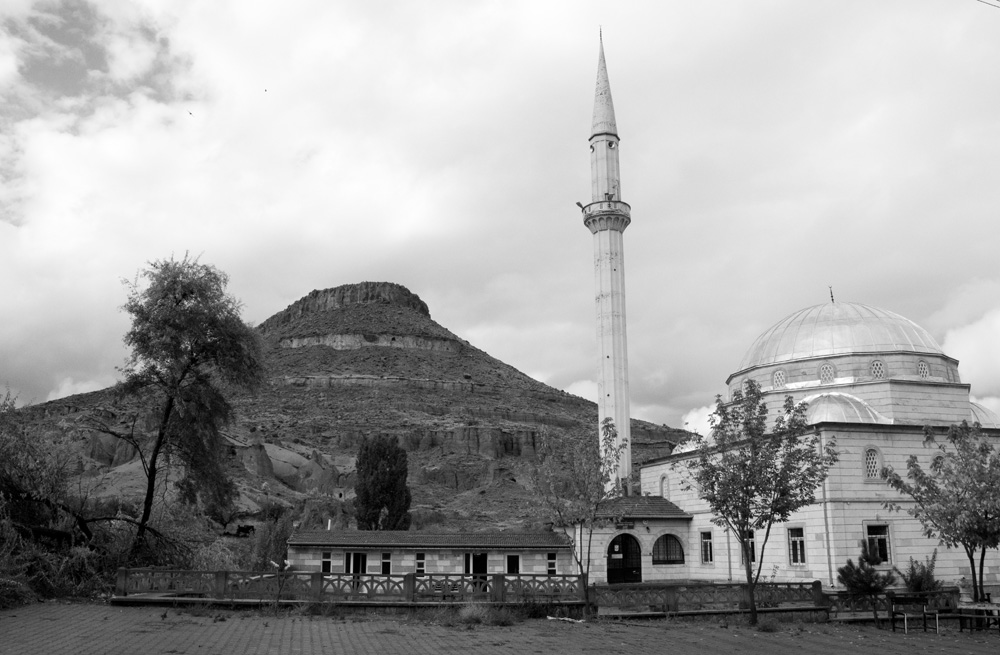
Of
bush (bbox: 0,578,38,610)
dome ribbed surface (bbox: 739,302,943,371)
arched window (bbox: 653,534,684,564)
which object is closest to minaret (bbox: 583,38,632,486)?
arched window (bbox: 653,534,684,564)

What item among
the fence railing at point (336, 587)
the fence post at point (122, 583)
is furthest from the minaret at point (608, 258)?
the fence post at point (122, 583)

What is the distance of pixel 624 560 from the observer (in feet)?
109

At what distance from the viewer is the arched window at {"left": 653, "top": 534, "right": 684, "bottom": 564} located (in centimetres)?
3388

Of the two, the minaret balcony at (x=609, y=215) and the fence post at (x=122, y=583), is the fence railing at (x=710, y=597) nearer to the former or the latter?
the fence post at (x=122, y=583)

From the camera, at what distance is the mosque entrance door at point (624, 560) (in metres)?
33.1

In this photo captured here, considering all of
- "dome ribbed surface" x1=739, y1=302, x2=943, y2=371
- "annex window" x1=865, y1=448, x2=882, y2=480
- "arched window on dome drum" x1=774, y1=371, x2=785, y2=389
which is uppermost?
"dome ribbed surface" x1=739, y1=302, x2=943, y2=371

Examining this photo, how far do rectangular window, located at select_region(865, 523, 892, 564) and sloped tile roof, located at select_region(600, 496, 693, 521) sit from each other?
312 inches

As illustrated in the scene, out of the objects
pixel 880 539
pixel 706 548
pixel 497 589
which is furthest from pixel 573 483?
pixel 706 548

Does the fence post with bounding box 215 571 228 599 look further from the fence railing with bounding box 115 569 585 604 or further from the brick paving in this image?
the brick paving

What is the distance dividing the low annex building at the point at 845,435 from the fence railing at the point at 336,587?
27.3ft

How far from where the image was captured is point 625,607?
21672 millimetres

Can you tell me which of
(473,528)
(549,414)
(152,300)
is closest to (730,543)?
(152,300)

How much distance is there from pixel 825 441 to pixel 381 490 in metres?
25.6

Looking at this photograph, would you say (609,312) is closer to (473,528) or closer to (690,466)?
(690,466)
